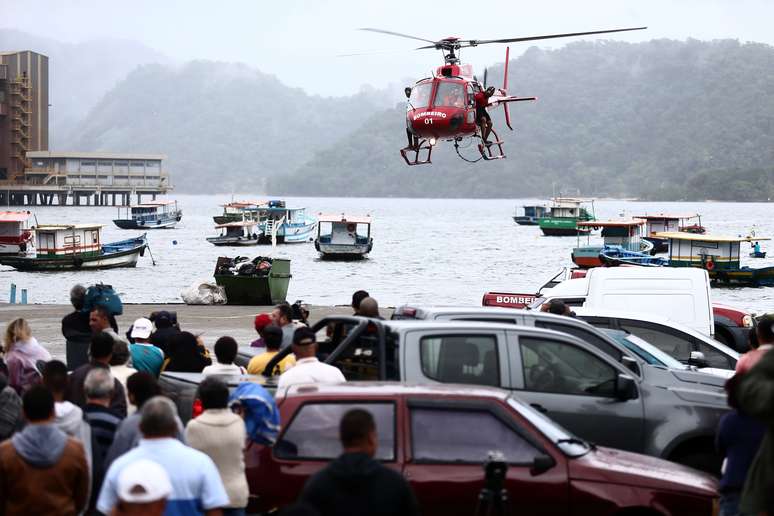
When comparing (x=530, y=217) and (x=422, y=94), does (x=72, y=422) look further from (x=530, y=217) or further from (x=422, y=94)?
(x=530, y=217)

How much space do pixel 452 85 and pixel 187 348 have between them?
21106 mm

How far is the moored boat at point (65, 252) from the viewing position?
70.5 metres

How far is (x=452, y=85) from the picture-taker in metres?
31.2

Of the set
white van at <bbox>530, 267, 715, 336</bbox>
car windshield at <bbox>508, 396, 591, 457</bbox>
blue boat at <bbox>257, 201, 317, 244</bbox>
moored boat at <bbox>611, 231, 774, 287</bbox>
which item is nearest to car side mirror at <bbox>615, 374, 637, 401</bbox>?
car windshield at <bbox>508, 396, 591, 457</bbox>

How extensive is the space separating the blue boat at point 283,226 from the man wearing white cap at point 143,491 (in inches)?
4038

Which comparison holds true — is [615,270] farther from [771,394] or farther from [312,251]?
[312,251]

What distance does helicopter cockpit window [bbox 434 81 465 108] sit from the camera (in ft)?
102

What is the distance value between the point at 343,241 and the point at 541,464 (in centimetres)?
8380

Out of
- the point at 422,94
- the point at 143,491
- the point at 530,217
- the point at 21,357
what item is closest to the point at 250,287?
the point at 422,94

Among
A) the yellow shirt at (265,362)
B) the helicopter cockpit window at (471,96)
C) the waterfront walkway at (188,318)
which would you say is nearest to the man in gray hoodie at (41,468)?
the yellow shirt at (265,362)

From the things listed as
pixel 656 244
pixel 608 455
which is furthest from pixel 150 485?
pixel 656 244

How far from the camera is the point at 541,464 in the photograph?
6.98 metres

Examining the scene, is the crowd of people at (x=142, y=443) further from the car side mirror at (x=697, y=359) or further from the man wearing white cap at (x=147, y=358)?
the car side mirror at (x=697, y=359)

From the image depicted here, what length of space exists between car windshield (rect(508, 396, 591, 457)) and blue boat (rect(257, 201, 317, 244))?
101 m
